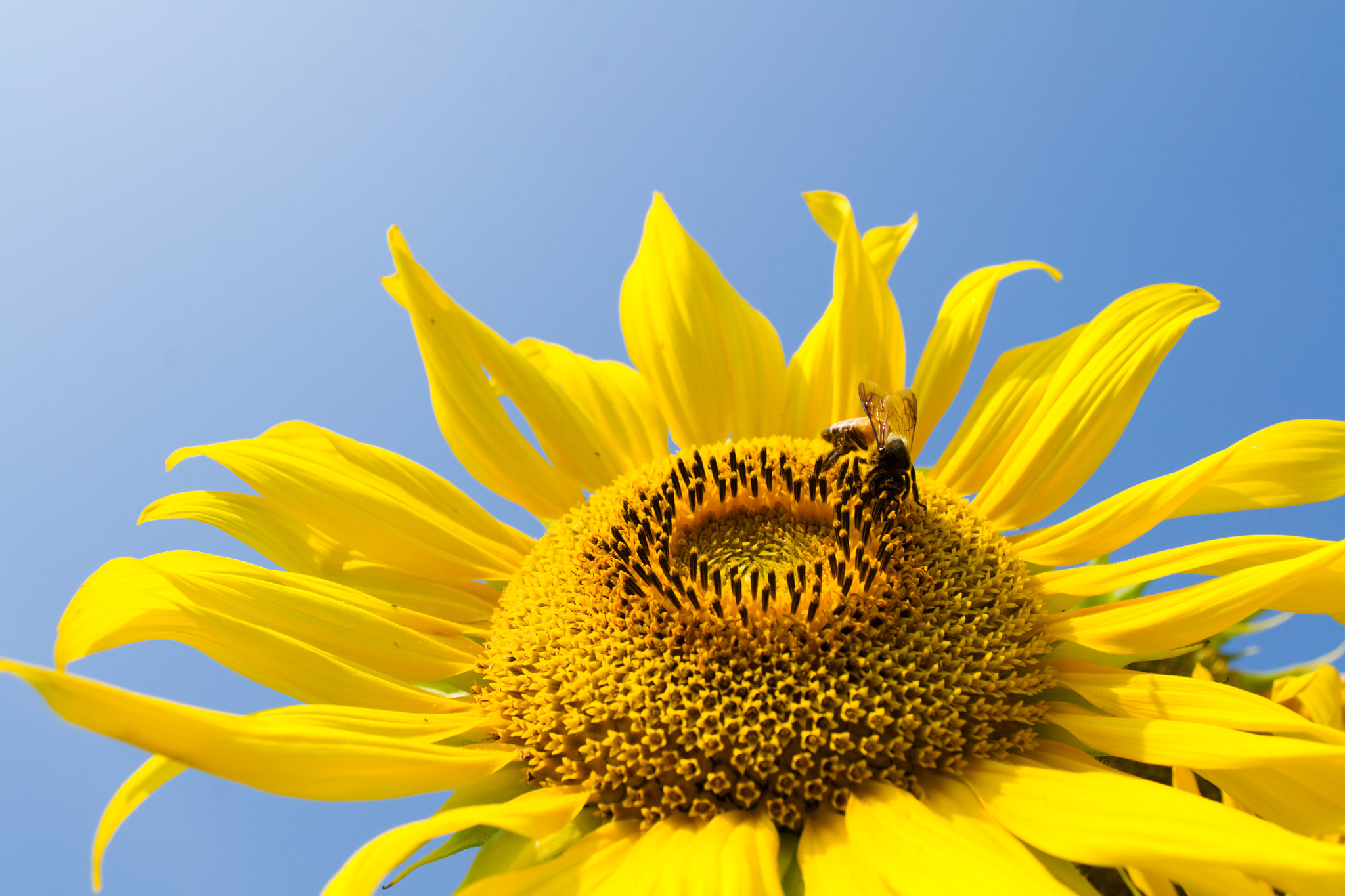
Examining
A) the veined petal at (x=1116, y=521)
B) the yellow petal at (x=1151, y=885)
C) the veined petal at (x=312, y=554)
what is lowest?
the yellow petal at (x=1151, y=885)

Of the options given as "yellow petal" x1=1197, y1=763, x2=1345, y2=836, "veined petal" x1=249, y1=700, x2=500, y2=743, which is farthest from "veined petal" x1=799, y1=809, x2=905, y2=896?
"veined petal" x1=249, y1=700, x2=500, y2=743

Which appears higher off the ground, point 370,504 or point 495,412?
point 495,412

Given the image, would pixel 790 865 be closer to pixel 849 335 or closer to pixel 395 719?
pixel 395 719

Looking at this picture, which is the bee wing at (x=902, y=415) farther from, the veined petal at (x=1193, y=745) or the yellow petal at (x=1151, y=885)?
the yellow petal at (x=1151, y=885)

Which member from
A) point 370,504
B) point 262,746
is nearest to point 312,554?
point 370,504

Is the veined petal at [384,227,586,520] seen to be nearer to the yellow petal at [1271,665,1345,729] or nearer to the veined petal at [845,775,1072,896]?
the veined petal at [845,775,1072,896]

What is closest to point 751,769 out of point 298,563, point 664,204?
point 298,563

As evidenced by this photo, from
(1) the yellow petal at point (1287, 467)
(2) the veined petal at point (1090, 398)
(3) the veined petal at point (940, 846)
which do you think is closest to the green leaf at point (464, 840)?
(3) the veined petal at point (940, 846)
